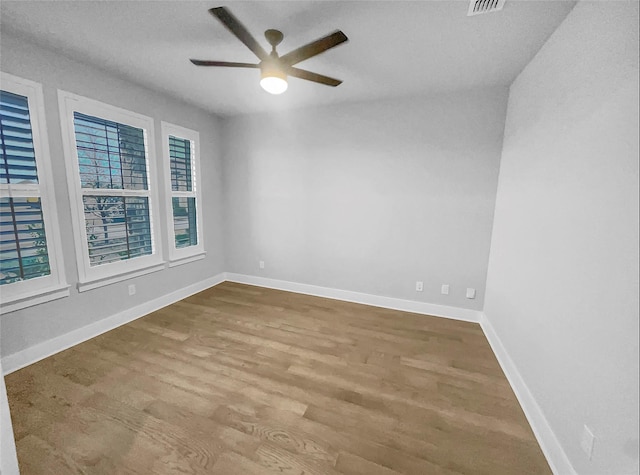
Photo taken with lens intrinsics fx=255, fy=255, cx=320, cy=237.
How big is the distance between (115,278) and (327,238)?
2.45m

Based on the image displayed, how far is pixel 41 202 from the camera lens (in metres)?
2.12

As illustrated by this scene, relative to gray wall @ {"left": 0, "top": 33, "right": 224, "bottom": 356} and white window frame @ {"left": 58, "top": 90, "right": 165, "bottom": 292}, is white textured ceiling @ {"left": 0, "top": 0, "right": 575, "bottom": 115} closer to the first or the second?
gray wall @ {"left": 0, "top": 33, "right": 224, "bottom": 356}

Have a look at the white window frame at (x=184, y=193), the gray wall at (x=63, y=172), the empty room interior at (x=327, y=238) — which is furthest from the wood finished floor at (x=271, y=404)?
the white window frame at (x=184, y=193)

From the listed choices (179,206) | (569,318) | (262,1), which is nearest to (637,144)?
(569,318)

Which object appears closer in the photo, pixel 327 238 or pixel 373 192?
pixel 373 192

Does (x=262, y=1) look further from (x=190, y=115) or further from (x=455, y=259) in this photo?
(x=455, y=259)

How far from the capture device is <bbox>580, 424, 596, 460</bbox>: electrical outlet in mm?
1131

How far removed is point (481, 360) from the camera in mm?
2260

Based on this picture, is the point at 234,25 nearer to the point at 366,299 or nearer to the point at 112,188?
the point at 112,188

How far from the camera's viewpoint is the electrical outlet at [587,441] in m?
1.13

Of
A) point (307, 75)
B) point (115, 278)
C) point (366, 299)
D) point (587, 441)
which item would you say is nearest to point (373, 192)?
point (366, 299)

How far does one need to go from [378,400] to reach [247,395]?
36.4 inches

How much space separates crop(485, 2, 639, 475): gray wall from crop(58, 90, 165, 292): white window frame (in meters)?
3.71

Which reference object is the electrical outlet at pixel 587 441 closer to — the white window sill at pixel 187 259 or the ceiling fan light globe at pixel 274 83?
the ceiling fan light globe at pixel 274 83
